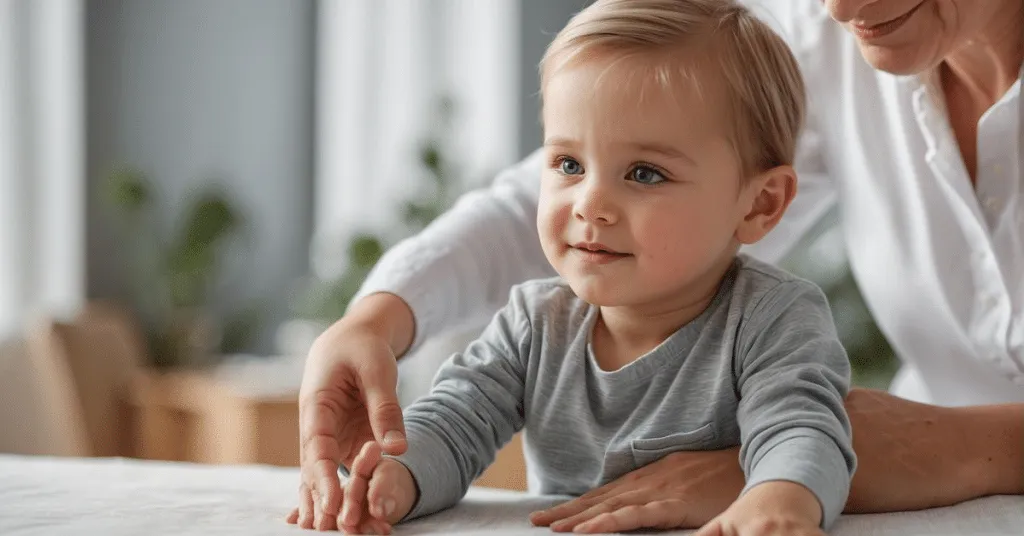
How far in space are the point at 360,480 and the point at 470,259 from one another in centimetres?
46

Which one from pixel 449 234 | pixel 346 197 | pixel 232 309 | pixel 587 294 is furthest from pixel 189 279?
pixel 587 294

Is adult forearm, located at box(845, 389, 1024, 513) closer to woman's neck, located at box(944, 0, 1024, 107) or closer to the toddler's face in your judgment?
the toddler's face

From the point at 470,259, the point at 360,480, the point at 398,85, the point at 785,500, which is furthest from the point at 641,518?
the point at 398,85

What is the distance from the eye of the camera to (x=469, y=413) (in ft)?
3.67

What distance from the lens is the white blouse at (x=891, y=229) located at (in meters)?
1.37

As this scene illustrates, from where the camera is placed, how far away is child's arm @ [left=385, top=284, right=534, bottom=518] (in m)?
1.05

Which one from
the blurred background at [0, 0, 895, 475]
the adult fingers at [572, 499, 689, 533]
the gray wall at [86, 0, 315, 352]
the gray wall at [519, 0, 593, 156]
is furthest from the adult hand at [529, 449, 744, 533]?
the gray wall at [519, 0, 593, 156]

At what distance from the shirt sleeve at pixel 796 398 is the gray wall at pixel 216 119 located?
363 centimetres

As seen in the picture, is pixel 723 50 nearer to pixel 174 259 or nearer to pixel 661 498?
pixel 661 498

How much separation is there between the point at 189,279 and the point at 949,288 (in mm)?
3195

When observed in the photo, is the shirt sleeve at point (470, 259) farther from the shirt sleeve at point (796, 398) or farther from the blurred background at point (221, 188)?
the blurred background at point (221, 188)

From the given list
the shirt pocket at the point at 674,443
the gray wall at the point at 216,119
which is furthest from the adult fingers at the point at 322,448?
the gray wall at the point at 216,119

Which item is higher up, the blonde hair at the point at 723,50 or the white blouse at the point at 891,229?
the blonde hair at the point at 723,50

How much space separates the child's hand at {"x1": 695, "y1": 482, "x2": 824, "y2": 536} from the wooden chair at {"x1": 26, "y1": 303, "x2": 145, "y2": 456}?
2.38 metres
